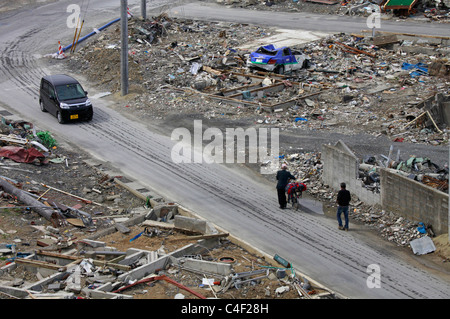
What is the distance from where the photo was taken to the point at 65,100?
24.4 meters

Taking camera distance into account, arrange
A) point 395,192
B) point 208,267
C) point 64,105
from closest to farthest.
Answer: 1. point 208,267
2. point 395,192
3. point 64,105

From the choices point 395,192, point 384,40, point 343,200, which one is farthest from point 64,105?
point 384,40

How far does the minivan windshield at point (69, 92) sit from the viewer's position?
24531mm

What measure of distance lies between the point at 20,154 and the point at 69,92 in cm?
549

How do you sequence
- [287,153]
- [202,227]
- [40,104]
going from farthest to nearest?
[40,104] → [287,153] → [202,227]

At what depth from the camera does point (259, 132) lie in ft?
75.5

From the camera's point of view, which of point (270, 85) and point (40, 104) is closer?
point (40, 104)

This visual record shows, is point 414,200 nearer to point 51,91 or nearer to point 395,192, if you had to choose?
point 395,192

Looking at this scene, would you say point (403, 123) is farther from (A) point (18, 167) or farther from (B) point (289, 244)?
(A) point (18, 167)

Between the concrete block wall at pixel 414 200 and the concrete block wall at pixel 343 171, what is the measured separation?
478mm

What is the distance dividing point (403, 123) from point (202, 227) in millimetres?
11278

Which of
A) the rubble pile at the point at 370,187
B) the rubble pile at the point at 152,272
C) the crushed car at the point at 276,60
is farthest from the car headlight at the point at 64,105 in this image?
the rubble pile at the point at 152,272

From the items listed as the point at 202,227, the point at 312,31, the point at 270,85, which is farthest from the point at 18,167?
the point at 312,31

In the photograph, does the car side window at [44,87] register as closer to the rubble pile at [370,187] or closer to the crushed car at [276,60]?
the crushed car at [276,60]
